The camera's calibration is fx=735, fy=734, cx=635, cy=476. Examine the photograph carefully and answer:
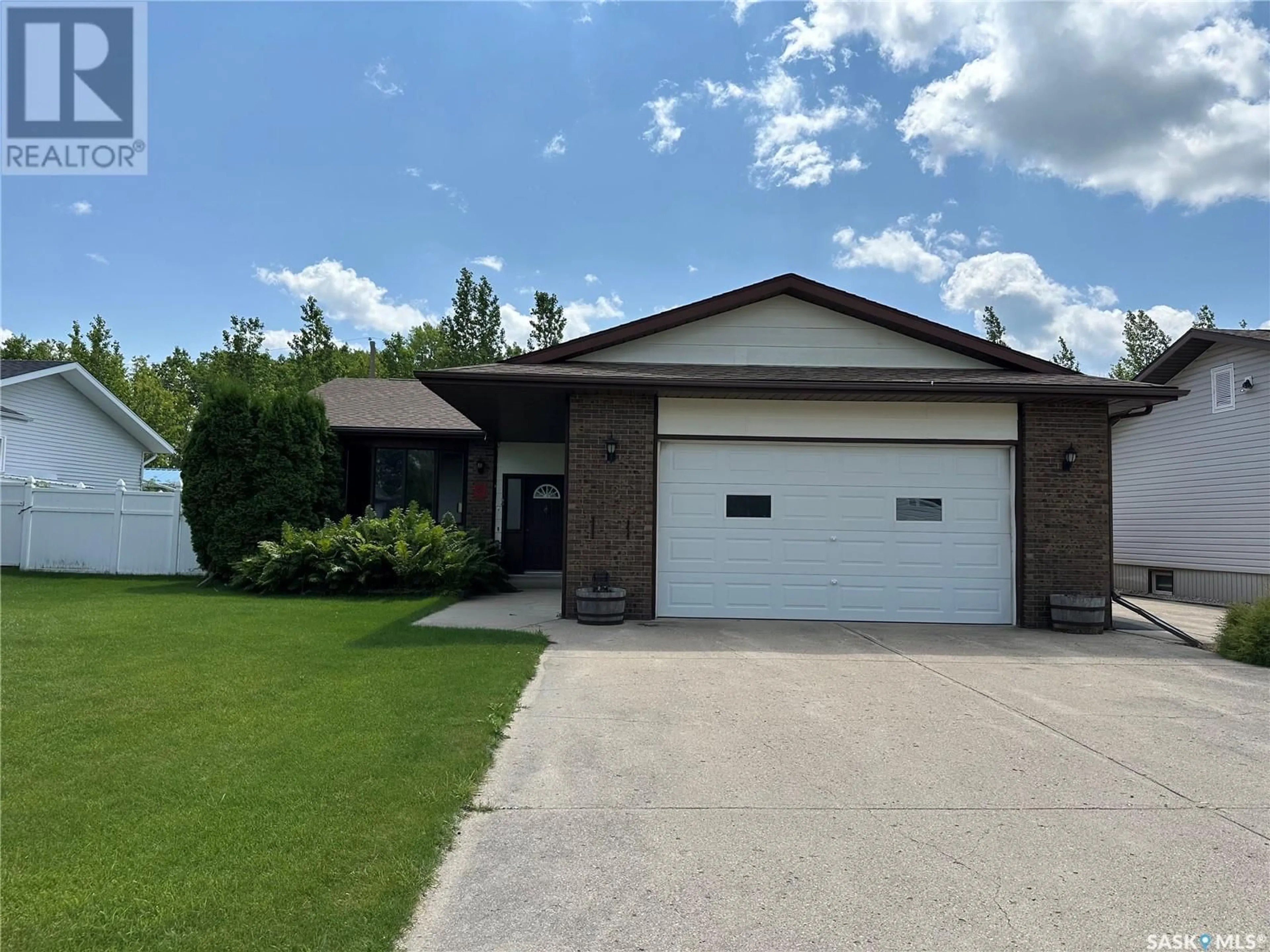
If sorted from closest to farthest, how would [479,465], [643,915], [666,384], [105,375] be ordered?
[643,915] → [666,384] → [479,465] → [105,375]

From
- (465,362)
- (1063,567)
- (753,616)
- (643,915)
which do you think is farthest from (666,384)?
(465,362)

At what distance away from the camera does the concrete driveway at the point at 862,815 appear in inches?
110

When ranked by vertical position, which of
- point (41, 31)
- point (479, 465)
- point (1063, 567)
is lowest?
point (1063, 567)

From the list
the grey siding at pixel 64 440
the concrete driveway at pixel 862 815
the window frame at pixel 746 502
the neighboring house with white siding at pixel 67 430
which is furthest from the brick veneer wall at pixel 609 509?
the grey siding at pixel 64 440

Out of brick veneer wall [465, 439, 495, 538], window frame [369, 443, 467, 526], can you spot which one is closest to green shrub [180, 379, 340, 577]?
window frame [369, 443, 467, 526]

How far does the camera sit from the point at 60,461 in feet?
61.2

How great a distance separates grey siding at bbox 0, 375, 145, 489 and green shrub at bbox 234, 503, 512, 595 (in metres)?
9.51

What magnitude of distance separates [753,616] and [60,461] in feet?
60.6

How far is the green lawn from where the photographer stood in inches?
104

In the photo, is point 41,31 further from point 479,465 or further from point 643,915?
point 643,915

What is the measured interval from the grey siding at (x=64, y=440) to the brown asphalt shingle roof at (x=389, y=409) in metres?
6.35

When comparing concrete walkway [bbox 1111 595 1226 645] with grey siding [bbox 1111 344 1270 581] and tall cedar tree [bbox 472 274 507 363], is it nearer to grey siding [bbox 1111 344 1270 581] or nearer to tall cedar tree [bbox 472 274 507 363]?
grey siding [bbox 1111 344 1270 581]

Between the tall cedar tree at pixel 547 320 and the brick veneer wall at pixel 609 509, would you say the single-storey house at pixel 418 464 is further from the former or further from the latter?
the tall cedar tree at pixel 547 320

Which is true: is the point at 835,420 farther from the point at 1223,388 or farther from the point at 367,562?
the point at 1223,388
